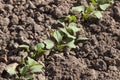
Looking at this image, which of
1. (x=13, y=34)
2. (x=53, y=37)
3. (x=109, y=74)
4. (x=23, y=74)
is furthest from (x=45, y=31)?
(x=109, y=74)

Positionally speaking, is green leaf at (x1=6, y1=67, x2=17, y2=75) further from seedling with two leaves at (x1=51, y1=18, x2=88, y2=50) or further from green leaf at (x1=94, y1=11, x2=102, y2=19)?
green leaf at (x1=94, y1=11, x2=102, y2=19)

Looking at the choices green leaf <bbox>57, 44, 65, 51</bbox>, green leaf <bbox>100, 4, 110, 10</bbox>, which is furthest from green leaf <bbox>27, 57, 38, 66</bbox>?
green leaf <bbox>100, 4, 110, 10</bbox>

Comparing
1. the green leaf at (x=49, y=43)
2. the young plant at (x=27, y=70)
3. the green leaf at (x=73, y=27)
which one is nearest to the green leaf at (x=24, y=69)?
the young plant at (x=27, y=70)

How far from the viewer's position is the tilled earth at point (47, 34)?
7.92 ft

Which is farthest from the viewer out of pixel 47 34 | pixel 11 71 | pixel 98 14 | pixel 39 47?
pixel 98 14

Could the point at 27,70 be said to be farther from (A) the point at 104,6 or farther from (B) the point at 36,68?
(A) the point at 104,6

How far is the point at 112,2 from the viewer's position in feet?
9.45

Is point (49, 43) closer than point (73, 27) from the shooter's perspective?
Yes

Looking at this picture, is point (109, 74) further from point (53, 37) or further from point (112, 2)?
point (112, 2)

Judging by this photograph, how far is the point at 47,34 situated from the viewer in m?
2.64

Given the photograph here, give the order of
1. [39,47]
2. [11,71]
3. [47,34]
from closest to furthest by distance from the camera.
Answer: [11,71], [39,47], [47,34]

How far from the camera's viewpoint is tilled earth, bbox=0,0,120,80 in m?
2.41

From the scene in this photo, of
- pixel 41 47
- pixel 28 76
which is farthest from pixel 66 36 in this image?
pixel 28 76

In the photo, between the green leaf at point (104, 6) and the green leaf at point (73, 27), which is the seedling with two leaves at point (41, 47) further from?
the green leaf at point (104, 6)
